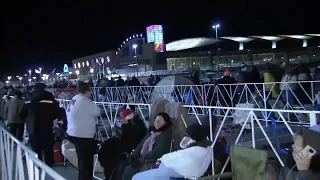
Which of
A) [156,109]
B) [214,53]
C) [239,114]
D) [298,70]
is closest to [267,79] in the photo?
[298,70]

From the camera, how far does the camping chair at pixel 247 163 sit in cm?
339

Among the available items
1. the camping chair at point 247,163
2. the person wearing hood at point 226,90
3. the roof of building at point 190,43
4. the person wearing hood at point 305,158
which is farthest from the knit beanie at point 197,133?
the roof of building at point 190,43

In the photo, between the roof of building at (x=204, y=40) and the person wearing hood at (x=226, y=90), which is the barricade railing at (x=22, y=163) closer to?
the person wearing hood at (x=226, y=90)

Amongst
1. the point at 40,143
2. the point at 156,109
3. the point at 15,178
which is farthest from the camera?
the point at 40,143

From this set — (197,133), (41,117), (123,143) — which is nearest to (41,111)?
(41,117)

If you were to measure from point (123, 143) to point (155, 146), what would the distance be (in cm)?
88

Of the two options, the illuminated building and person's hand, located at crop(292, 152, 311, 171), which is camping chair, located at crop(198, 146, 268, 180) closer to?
person's hand, located at crop(292, 152, 311, 171)

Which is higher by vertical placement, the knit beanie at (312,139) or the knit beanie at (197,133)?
the knit beanie at (312,139)

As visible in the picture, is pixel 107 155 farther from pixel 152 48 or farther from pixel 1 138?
pixel 152 48

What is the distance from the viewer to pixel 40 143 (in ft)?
21.1

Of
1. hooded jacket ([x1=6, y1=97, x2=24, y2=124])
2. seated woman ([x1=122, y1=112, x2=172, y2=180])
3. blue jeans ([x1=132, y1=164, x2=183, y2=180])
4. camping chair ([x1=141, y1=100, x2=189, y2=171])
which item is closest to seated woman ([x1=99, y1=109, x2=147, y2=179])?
seated woman ([x1=122, y1=112, x2=172, y2=180])

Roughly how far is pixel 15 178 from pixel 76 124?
0.98 m

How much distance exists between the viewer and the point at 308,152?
117 inches

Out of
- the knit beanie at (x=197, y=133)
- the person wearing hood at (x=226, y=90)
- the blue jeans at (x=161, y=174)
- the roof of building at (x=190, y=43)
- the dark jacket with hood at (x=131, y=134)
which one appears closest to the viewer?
the blue jeans at (x=161, y=174)
